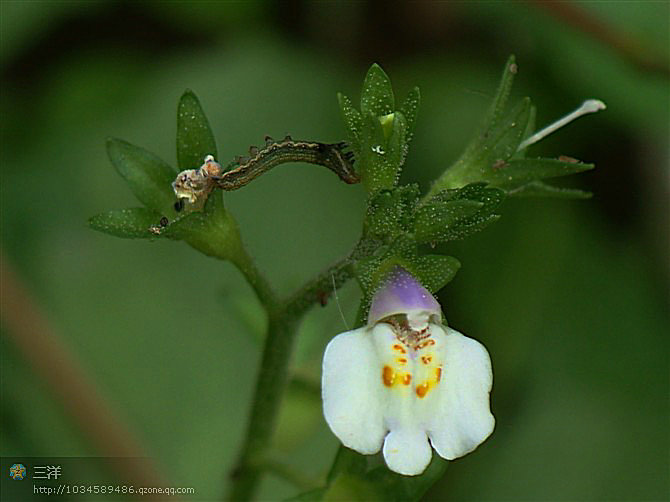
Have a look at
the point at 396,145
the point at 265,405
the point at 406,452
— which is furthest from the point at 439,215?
the point at 265,405

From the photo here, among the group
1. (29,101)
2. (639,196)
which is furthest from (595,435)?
(29,101)

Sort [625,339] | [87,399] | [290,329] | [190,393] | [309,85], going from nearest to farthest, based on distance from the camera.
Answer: [290,329] → [87,399] → [190,393] → [625,339] → [309,85]

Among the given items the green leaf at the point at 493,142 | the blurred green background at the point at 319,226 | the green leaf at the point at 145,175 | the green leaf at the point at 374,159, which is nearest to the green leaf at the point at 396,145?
the green leaf at the point at 374,159

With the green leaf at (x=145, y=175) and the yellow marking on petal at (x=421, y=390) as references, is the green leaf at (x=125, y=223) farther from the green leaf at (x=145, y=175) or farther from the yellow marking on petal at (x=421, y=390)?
the yellow marking on petal at (x=421, y=390)

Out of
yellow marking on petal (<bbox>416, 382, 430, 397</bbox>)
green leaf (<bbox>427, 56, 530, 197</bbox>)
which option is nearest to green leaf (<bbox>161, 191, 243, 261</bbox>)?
green leaf (<bbox>427, 56, 530, 197</bbox>)

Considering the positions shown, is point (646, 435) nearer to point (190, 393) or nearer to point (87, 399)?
point (190, 393)

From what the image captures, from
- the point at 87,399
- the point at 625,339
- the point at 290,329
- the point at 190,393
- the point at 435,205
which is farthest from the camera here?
the point at 625,339
